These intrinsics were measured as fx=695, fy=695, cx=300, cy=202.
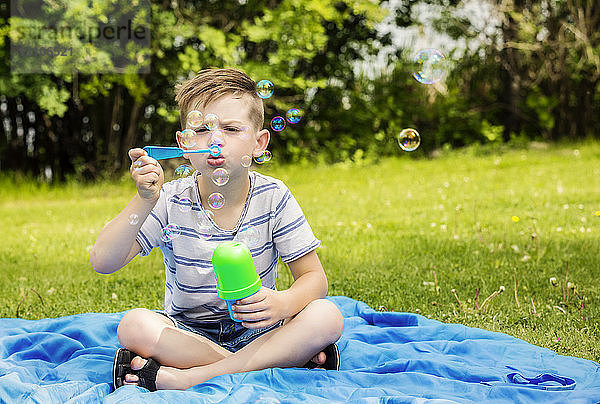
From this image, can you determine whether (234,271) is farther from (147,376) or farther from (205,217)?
(147,376)

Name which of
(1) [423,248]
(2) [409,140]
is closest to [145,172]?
(2) [409,140]

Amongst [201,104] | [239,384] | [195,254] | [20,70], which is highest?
[20,70]

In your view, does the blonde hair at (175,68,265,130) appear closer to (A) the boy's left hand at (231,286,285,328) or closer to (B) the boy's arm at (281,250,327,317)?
(B) the boy's arm at (281,250,327,317)

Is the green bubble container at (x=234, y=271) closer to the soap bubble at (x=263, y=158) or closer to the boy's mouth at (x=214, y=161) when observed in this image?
the boy's mouth at (x=214, y=161)

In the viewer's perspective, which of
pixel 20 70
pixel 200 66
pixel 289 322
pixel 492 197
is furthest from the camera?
pixel 200 66

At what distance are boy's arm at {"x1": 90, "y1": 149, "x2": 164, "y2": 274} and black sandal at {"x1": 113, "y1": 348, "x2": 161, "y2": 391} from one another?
0.93 ft

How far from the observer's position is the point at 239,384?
205cm

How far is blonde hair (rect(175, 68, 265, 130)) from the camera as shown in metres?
2.24

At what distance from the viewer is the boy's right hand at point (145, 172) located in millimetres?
A: 2016

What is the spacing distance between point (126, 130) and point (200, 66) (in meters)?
1.38

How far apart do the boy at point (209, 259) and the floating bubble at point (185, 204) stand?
13 mm

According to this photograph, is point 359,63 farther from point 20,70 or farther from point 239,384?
point 239,384

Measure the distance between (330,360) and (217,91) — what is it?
951 mm

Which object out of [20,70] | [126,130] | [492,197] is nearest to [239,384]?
[492,197]
